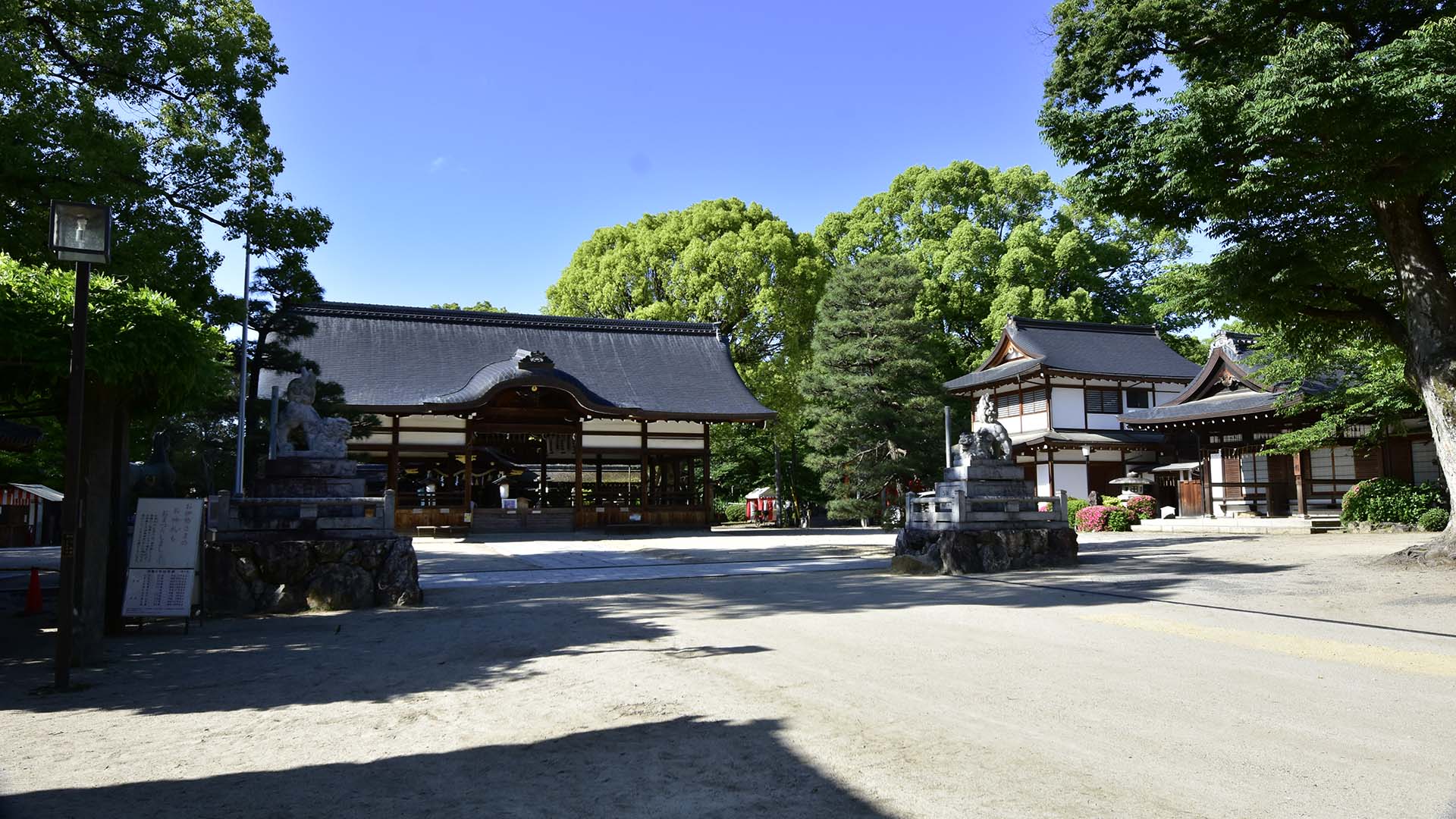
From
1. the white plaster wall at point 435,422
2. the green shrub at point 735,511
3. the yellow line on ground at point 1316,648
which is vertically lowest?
the yellow line on ground at point 1316,648

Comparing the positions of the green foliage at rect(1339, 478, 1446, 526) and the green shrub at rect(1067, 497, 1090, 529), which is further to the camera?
the green shrub at rect(1067, 497, 1090, 529)

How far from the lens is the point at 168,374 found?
667cm

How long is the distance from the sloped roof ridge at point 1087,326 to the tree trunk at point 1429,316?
19393 mm

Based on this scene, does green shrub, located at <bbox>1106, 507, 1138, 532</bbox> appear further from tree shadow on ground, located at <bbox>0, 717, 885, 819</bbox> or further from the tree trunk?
tree shadow on ground, located at <bbox>0, 717, 885, 819</bbox>

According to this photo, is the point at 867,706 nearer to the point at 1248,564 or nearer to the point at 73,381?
the point at 73,381

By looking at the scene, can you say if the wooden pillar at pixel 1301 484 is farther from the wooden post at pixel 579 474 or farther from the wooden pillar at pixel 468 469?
the wooden pillar at pixel 468 469

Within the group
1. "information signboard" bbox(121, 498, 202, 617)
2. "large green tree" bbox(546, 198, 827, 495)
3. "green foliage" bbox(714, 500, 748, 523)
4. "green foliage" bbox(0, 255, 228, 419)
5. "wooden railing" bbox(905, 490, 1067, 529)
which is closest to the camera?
"green foliage" bbox(0, 255, 228, 419)

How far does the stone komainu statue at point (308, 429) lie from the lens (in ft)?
34.2

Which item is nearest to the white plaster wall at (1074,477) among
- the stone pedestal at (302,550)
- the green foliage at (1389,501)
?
the green foliage at (1389,501)

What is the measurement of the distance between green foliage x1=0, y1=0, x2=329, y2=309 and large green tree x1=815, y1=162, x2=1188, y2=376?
24.8 m

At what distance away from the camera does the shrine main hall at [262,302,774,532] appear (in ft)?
79.0

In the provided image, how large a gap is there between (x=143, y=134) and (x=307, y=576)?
709cm

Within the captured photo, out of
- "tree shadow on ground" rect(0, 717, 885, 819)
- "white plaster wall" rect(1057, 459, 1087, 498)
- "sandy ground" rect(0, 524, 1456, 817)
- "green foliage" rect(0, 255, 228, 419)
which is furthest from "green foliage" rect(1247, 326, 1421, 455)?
"green foliage" rect(0, 255, 228, 419)

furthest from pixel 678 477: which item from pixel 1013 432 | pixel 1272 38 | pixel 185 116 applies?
pixel 1272 38
